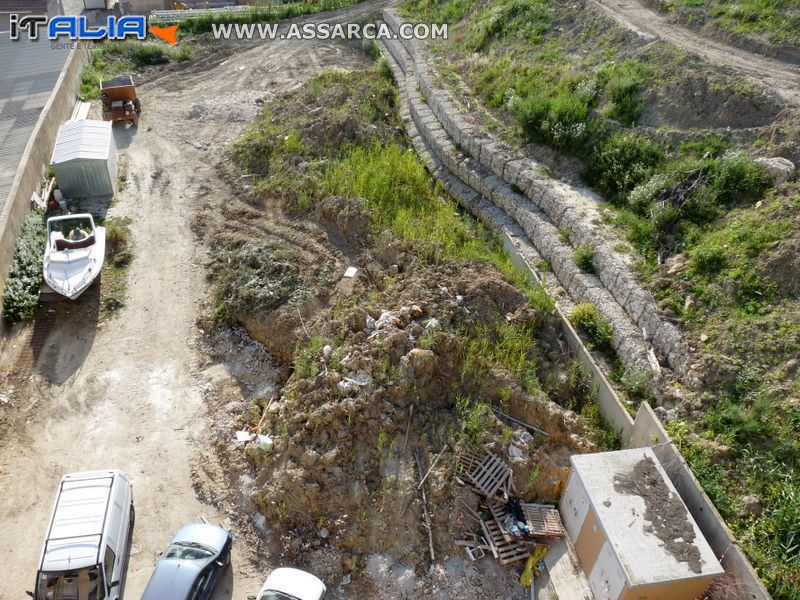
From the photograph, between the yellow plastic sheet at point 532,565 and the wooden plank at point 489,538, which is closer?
the yellow plastic sheet at point 532,565

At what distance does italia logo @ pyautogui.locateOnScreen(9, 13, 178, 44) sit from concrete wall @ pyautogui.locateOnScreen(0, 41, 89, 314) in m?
4.59

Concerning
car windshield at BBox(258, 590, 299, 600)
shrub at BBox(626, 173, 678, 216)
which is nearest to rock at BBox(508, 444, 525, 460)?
car windshield at BBox(258, 590, 299, 600)

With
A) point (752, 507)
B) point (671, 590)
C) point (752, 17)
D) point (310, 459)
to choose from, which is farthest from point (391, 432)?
point (752, 17)

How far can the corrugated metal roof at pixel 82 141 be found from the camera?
1655cm

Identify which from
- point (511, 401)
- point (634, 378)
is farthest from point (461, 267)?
point (634, 378)

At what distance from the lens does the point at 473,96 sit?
19.4 meters

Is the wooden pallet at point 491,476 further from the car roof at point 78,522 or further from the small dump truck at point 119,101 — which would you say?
the small dump truck at point 119,101

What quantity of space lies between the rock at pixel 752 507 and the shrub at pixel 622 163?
25.6 ft

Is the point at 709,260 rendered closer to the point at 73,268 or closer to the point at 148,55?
the point at 73,268

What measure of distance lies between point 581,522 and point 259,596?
5.10 meters

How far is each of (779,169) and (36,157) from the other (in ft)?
62.2

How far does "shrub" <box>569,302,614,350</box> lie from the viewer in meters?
12.2

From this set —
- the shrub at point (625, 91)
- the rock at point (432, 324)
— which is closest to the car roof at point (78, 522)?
the rock at point (432, 324)

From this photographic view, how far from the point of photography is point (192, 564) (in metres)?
8.79
